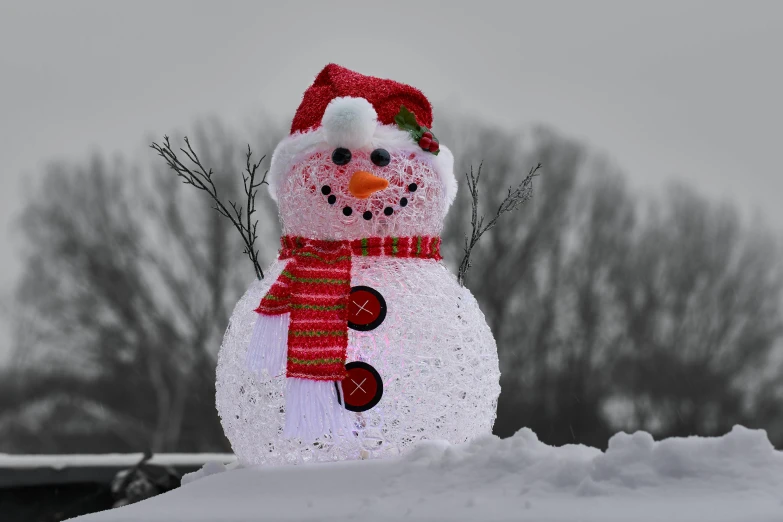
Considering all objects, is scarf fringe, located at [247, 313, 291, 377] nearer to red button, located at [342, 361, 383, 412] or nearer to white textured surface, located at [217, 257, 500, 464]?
white textured surface, located at [217, 257, 500, 464]

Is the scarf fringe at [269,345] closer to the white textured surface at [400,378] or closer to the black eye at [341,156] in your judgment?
the white textured surface at [400,378]

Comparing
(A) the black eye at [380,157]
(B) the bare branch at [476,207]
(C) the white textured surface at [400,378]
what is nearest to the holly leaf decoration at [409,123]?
(A) the black eye at [380,157]

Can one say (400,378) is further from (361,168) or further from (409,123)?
(409,123)

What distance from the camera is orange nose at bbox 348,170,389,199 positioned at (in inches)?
100

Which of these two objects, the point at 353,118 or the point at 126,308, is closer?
the point at 353,118

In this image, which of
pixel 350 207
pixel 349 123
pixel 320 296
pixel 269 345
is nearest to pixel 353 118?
pixel 349 123

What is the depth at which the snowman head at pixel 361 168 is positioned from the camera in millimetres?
2609

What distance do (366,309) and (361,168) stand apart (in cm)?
38

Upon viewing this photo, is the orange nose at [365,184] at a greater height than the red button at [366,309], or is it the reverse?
the orange nose at [365,184]

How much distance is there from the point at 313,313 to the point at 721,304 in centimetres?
500

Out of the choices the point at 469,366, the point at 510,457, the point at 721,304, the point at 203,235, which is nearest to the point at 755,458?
the point at 510,457

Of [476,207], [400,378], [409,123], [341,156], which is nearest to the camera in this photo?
[400,378]

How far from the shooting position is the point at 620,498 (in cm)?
206

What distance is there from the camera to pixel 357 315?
257 centimetres
